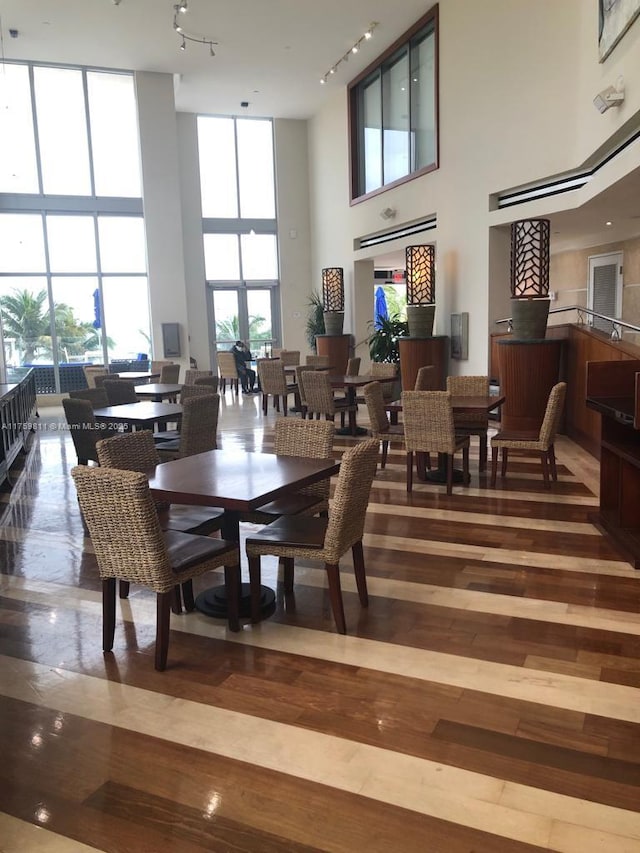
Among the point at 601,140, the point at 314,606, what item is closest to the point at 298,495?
the point at 314,606

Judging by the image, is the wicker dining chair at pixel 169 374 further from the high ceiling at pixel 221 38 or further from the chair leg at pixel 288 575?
the chair leg at pixel 288 575

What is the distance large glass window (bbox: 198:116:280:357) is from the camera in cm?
1534

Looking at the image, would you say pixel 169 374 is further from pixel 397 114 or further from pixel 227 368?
pixel 397 114

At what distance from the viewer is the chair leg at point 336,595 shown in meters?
3.19

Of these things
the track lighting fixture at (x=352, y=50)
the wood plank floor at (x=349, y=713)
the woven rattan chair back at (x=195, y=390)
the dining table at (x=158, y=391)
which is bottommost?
the wood plank floor at (x=349, y=713)

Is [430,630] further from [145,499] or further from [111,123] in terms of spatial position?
[111,123]

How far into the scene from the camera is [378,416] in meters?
6.18

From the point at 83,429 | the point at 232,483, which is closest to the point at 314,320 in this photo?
the point at 83,429

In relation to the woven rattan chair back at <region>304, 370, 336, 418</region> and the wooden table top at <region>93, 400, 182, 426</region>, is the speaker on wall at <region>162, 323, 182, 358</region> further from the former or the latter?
the wooden table top at <region>93, 400, 182, 426</region>

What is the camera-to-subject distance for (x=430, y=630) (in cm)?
323

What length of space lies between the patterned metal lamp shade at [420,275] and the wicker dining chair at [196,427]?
5.12 metres

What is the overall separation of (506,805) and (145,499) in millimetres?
1685

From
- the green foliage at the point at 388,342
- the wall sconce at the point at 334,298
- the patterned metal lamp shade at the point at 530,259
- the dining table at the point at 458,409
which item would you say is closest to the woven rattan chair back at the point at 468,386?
the dining table at the point at 458,409

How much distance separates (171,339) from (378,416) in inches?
336
